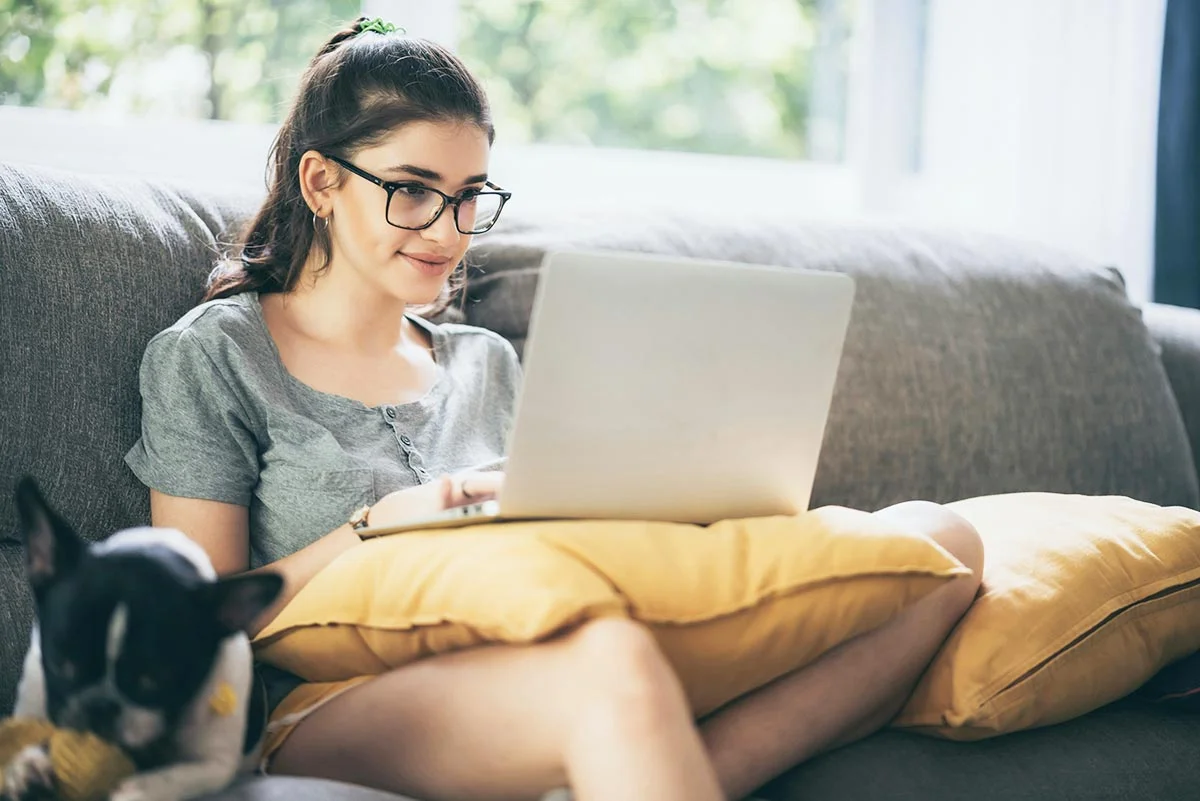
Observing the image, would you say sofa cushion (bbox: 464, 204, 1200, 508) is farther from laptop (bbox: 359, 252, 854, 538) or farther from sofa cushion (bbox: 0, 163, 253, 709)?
laptop (bbox: 359, 252, 854, 538)

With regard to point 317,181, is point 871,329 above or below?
below

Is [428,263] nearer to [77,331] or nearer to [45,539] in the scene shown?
[77,331]

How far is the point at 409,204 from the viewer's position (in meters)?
1.38

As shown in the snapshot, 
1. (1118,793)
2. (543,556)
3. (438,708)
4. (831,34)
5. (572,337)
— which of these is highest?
(831,34)

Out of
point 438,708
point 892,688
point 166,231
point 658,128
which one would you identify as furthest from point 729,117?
point 438,708

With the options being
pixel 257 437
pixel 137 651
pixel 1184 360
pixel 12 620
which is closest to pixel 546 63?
pixel 1184 360

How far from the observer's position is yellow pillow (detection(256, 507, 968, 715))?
95cm

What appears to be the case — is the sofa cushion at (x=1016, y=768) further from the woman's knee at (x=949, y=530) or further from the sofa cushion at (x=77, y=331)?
the sofa cushion at (x=77, y=331)

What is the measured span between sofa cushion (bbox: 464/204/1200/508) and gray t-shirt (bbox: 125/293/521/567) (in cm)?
41

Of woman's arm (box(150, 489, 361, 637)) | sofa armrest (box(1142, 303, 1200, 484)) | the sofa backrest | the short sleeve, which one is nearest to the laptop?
woman's arm (box(150, 489, 361, 637))

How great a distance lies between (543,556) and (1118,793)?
67 centimetres

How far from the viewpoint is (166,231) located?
56.1 inches

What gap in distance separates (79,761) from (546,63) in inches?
83.5

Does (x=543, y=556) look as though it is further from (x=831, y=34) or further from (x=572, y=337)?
(x=831, y=34)
